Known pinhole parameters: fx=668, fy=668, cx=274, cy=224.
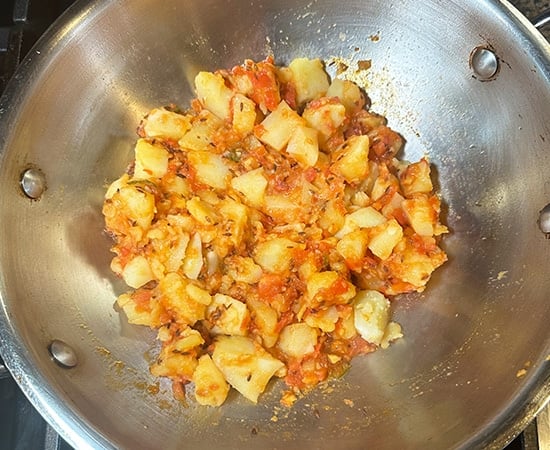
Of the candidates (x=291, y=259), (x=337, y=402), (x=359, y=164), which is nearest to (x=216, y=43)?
(x=359, y=164)

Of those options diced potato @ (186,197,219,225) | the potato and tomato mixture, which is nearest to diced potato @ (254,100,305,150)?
the potato and tomato mixture

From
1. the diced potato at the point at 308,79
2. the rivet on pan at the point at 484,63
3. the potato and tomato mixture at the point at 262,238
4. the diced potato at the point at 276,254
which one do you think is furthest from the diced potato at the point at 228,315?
the rivet on pan at the point at 484,63

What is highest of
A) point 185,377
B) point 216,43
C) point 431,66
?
point 431,66

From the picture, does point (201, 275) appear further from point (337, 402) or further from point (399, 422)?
point (399, 422)

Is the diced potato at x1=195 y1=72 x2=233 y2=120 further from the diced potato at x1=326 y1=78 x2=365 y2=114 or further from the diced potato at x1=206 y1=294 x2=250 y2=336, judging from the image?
the diced potato at x1=206 y1=294 x2=250 y2=336

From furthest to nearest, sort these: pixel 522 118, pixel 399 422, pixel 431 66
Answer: pixel 431 66, pixel 522 118, pixel 399 422

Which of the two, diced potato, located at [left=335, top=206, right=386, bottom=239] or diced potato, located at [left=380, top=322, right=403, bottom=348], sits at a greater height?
diced potato, located at [left=335, top=206, right=386, bottom=239]

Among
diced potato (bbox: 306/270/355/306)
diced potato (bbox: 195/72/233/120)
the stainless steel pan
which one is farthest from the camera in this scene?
diced potato (bbox: 195/72/233/120)

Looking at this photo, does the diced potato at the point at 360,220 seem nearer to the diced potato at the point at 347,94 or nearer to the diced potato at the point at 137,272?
the diced potato at the point at 347,94
